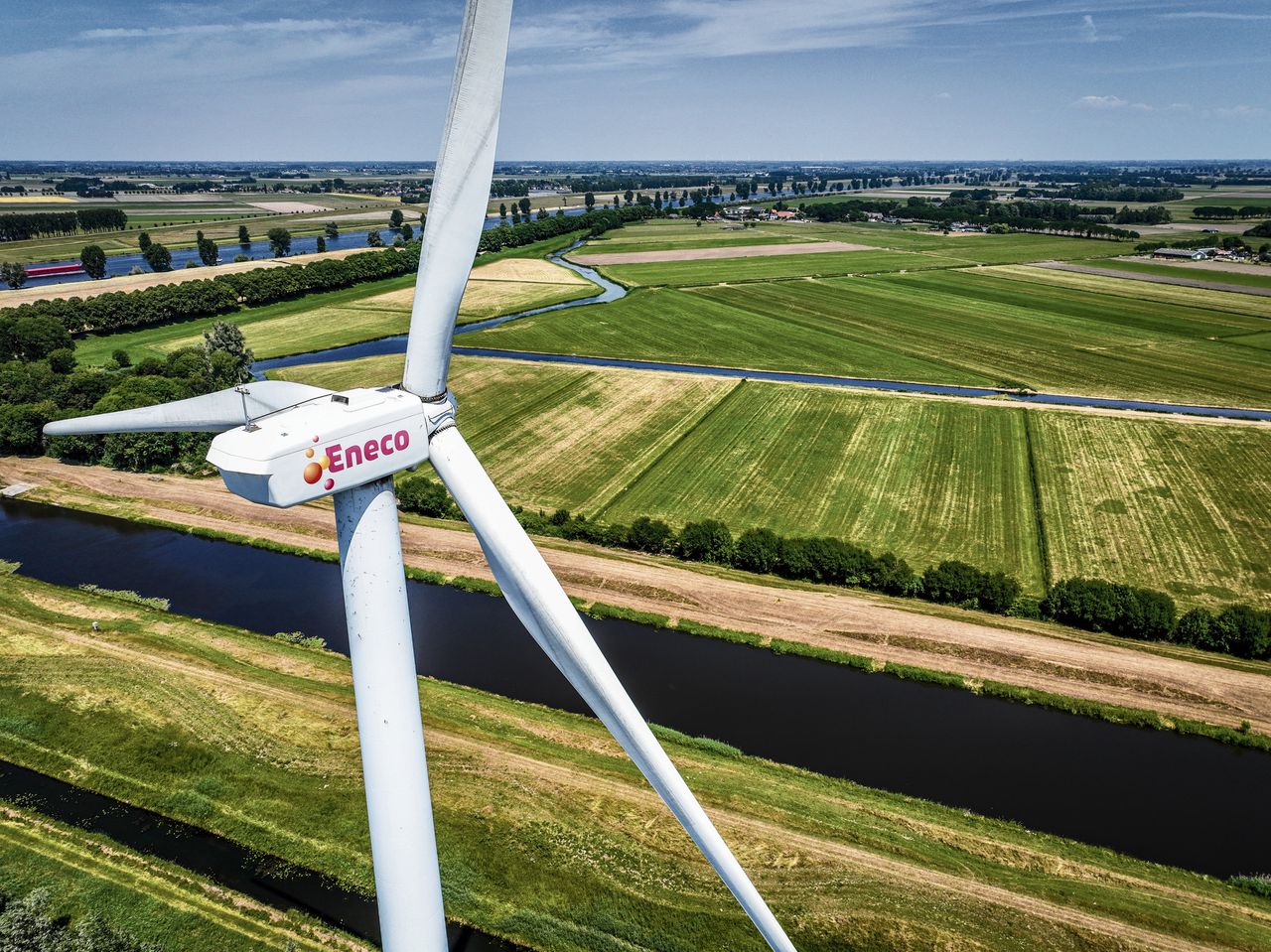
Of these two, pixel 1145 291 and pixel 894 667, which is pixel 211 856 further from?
pixel 1145 291

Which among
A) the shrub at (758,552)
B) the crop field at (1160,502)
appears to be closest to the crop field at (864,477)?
the crop field at (1160,502)

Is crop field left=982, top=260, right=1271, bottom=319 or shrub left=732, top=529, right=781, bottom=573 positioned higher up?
crop field left=982, top=260, right=1271, bottom=319

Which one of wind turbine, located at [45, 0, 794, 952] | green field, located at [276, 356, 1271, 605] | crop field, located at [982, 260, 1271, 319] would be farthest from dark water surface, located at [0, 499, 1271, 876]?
crop field, located at [982, 260, 1271, 319]

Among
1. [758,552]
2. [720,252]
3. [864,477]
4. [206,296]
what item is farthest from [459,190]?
[720,252]

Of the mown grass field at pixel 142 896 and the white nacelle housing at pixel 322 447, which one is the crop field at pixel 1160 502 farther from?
the white nacelle housing at pixel 322 447

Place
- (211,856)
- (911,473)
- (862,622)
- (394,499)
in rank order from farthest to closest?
1. (911,473)
2. (862,622)
3. (211,856)
4. (394,499)

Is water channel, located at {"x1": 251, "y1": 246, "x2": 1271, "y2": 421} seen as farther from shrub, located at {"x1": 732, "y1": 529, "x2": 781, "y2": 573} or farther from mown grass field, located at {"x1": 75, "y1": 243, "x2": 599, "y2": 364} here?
shrub, located at {"x1": 732, "y1": 529, "x2": 781, "y2": 573}

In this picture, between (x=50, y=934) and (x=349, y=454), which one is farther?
(x=50, y=934)
